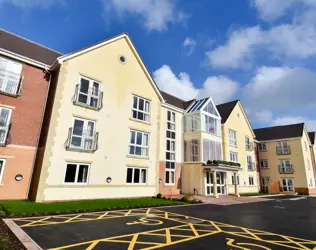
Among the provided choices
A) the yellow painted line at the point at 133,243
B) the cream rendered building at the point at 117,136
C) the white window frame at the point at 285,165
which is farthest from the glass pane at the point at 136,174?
the white window frame at the point at 285,165

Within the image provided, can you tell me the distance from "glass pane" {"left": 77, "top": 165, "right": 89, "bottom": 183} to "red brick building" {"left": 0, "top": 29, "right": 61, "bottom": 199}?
310 cm

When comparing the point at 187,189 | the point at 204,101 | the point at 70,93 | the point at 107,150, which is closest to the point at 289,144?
the point at 204,101

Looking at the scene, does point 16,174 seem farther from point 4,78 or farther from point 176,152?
point 176,152

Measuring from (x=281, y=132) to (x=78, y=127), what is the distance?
35789 mm

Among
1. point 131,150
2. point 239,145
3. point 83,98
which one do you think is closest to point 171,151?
point 131,150

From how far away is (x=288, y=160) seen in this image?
113ft

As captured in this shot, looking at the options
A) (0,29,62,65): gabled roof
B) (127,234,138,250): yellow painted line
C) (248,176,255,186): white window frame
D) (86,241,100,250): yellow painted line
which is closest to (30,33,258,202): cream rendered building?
(0,29,62,65): gabled roof

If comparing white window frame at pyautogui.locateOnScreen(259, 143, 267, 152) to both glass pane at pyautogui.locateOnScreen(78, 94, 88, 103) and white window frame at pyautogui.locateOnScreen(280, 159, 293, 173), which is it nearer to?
white window frame at pyautogui.locateOnScreen(280, 159, 293, 173)

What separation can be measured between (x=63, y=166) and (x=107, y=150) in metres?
3.49

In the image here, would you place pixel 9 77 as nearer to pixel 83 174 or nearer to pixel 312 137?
pixel 83 174

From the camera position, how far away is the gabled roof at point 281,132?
117 ft

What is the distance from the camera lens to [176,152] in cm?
2320

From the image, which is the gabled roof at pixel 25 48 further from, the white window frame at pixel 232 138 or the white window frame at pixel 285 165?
the white window frame at pixel 285 165

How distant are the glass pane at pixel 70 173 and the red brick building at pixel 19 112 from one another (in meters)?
2.29
